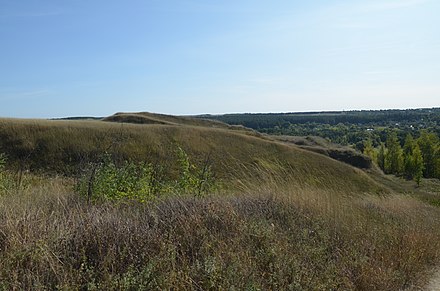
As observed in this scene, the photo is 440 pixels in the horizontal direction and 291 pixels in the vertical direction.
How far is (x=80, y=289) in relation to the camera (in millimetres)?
3660

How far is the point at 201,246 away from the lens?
4613 millimetres

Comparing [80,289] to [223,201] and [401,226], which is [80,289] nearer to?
[223,201]

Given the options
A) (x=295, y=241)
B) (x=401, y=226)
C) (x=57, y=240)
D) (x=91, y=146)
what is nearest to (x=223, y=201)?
(x=295, y=241)

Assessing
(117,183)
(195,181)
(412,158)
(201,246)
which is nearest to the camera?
(201,246)

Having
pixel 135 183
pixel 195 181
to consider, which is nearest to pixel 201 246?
pixel 135 183

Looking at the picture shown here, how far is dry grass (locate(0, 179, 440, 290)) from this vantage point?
12.5ft

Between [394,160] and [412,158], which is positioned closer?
[412,158]

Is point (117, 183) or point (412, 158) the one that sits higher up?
point (117, 183)

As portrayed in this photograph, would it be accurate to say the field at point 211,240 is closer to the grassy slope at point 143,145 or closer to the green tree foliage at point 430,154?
the grassy slope at point 143,145

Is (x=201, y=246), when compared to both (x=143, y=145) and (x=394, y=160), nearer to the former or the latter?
(x=143, y=145)

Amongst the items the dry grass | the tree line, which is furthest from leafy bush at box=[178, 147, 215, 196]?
the tree line

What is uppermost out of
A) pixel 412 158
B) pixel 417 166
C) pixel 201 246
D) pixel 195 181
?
pixel 195 181

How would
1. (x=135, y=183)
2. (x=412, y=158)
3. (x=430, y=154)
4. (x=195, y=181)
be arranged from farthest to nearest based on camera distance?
(x=430, y=154) < (x=412, y=158) < (x=195, y=181) < (x=135, y=183)

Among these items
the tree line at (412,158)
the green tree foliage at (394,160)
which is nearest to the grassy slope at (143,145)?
the tree line at (412,158)
